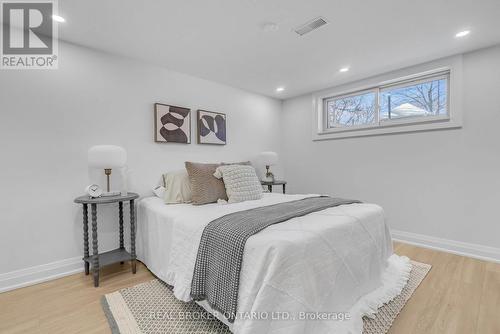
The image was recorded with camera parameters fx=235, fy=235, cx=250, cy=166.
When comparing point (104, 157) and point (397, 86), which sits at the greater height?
point (397, 86)

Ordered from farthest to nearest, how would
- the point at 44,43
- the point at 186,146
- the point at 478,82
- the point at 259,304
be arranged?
the point at 186,146, the point at 478,82, the point at 44,43, the point at 259,304

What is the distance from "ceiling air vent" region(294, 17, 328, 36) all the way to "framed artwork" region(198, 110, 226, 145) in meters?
1.57

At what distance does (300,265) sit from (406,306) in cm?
108

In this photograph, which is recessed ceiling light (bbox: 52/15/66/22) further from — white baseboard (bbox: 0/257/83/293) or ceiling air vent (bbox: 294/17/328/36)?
white baseboard (bbox: 0/257/83/293)

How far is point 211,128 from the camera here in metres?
3.24

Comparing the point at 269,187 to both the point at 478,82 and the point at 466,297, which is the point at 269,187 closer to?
the point at 466,297

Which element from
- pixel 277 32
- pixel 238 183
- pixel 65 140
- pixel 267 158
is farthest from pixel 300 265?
pixel 267 158

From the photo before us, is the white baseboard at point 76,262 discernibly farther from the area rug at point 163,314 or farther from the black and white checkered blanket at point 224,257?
the black and white checkered blanket at point 224,257

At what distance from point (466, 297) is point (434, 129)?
5.90ft

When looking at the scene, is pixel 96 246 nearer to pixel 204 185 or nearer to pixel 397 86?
pixel 204 185

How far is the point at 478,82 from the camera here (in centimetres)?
249

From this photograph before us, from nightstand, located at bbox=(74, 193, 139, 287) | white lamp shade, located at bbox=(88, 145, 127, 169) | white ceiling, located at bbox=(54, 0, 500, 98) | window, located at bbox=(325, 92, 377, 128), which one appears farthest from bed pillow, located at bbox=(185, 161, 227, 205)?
window, located at bbox=(325, 92, 377, 128)

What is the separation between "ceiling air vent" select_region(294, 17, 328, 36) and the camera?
1.94 m

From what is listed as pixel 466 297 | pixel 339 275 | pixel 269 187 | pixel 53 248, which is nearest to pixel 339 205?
pixel 339 275
